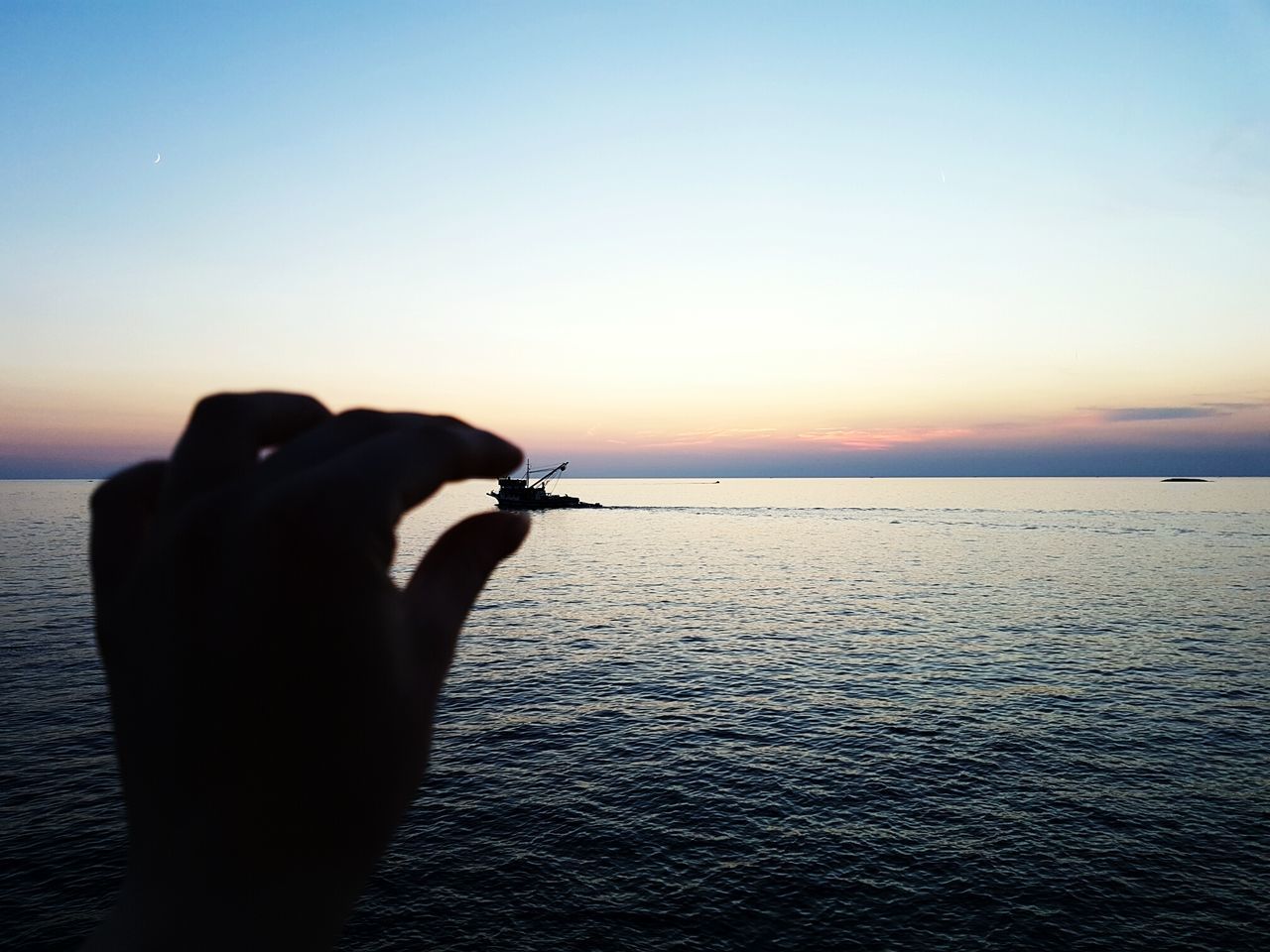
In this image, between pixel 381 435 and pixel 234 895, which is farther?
pixel 381 435

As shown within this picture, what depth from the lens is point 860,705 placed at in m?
30.1

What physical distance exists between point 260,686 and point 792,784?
23.9m

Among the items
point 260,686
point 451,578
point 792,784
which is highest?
point 451,578

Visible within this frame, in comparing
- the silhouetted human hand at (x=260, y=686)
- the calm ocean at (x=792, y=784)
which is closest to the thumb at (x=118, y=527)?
the silhouetted human hand at (x=260, y=686)

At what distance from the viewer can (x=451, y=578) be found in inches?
65.6

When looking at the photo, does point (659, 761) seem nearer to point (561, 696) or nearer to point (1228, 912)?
point (561, 696)

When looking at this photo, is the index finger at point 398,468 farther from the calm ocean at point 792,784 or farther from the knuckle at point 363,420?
the calm ocean at point 792,784

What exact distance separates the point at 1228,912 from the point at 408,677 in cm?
2312

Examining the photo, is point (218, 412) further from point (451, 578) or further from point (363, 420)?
point (451, 578)

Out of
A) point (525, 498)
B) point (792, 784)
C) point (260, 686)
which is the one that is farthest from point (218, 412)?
point (525, 498)

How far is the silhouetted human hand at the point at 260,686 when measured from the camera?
1.23 metres

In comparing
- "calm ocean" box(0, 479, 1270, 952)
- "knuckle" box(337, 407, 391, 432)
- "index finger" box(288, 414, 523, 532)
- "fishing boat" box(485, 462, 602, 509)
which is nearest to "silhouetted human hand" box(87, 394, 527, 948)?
"index finger" box(288, 414, 523, 532)

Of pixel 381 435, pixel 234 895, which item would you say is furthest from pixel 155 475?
pixel 234 895

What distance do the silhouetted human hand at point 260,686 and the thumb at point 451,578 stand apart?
0.07 meters
